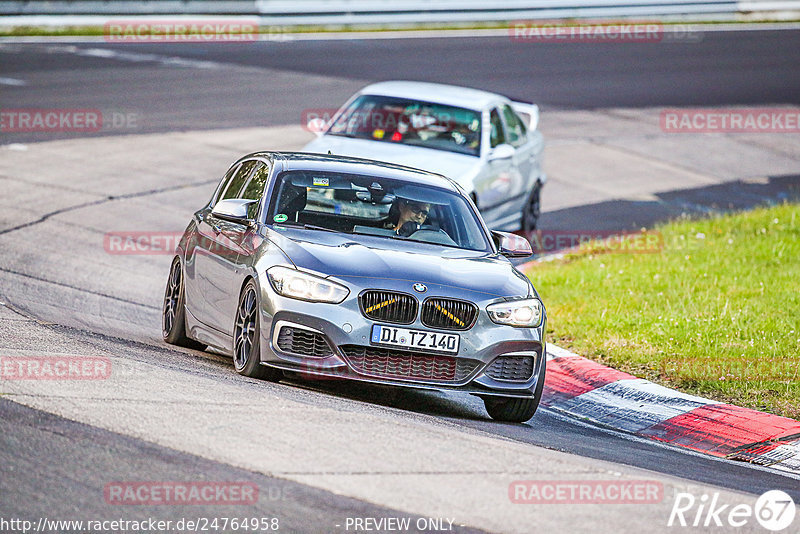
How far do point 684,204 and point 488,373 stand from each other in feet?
40.5

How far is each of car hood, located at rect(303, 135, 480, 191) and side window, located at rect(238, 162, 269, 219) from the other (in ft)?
13.2

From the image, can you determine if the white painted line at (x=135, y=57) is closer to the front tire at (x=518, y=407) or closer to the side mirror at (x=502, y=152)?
the side mirror at (x=502, y=152)

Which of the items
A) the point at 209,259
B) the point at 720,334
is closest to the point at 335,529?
the point at 209,259

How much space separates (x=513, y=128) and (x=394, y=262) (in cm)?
817

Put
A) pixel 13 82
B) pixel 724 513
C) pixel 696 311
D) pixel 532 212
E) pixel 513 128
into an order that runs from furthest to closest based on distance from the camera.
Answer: pixel 13 82 < pixel 532 212 < pixel 513 128 < pixel 696 311 < pixel 724 513

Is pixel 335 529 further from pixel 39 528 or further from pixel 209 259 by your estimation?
pixel 209 259

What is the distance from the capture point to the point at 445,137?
15125mm

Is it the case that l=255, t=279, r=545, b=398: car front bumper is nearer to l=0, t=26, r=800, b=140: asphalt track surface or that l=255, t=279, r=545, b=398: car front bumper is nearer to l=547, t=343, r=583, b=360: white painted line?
l=547, t=343, r=583, b=360: white painted line

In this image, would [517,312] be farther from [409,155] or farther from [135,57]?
[135,57]

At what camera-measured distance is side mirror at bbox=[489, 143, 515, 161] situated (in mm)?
14828

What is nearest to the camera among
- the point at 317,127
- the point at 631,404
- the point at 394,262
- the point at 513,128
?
the point at 394,262

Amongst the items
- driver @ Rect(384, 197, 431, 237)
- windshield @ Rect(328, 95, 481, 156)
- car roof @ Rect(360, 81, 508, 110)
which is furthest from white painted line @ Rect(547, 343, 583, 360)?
car roof @ Rect(360, 81, 508, 110)

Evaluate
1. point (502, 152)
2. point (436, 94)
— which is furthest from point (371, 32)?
point (502, 152)

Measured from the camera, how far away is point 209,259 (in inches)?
375
